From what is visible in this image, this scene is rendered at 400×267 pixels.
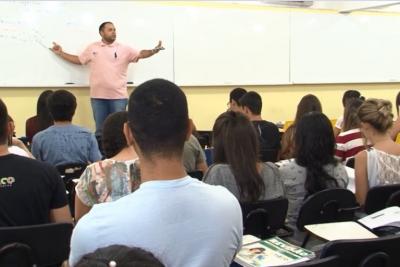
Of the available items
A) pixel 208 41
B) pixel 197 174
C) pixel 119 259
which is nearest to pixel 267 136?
pixel 197 174

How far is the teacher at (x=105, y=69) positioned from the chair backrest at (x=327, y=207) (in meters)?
3.82

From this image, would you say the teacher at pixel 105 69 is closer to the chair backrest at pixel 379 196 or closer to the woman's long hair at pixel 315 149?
the woman's long hair at pixel 315 149

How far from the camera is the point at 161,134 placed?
52.3 inches

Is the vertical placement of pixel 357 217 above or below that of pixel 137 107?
below

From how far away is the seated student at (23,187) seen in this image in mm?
2227

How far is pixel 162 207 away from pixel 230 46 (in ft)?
19.4

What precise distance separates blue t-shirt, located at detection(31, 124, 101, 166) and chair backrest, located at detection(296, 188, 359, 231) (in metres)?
1.83

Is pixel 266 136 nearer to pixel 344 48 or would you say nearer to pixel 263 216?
pixel 263 216

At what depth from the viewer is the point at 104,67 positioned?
240 inches

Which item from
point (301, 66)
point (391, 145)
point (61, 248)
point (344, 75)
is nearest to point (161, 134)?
point (61, 248)

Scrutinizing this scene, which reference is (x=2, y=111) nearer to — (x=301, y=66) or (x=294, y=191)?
(x=294, y=191)

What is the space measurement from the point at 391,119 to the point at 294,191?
33.2 inches

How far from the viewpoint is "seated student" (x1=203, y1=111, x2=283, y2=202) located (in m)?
2.71

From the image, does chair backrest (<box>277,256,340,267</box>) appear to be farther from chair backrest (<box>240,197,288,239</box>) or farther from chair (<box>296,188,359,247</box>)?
chair (<box>296,188,359,247</box>)
